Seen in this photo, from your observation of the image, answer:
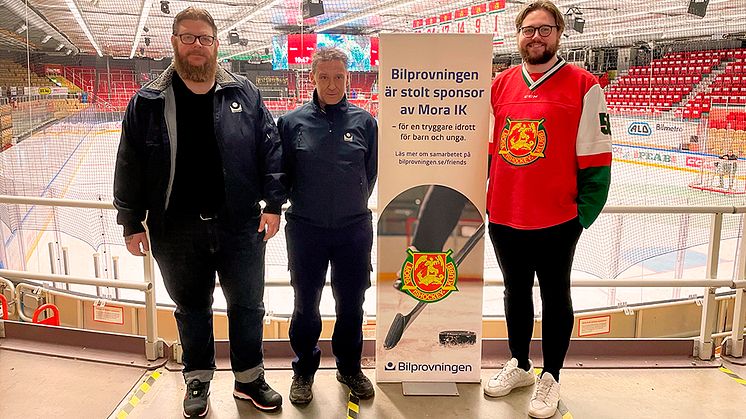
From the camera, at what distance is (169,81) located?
228 centimetres

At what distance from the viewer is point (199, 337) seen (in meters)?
2.50

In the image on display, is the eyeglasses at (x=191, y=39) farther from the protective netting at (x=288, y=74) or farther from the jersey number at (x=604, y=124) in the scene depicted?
the jersey number at (x=604, y=124)

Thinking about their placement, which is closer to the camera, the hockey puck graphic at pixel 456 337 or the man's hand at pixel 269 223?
the man's hand at pixel 269 223

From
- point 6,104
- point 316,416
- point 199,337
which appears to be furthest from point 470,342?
point 6,104

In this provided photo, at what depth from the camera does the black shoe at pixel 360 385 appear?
8.69 feet

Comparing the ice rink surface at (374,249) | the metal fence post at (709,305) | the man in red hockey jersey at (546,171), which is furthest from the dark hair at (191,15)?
the metal fence post at (709,305)

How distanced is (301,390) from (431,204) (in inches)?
41.1

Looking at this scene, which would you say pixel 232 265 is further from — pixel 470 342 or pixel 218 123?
pixel 470 342

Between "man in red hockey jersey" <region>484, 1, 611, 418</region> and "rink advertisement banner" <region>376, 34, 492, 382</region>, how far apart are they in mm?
135

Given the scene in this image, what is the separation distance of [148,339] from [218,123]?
1394 mm

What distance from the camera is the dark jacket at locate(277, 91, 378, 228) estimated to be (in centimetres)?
238

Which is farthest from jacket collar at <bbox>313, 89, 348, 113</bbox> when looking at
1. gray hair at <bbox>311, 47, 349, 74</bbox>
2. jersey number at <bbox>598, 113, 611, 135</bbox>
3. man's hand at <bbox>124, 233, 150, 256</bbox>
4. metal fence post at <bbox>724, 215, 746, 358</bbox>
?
metal fence post at <bbox>724, 215, 746, 358</bbox>

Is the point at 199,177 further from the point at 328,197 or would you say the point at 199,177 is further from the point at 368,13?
the point at 368,13

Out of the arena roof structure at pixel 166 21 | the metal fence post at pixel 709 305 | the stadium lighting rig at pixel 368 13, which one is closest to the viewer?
the metal fence post at pixel 709 305
